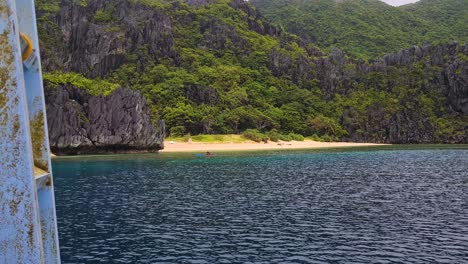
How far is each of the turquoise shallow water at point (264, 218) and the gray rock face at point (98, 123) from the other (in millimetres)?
49425

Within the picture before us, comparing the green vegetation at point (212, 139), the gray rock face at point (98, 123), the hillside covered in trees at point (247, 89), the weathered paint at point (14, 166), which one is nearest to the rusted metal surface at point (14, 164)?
the weathered paint at point (14, 166)

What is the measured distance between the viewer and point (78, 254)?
84.6 ft

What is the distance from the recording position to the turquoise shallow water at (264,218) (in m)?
25.9

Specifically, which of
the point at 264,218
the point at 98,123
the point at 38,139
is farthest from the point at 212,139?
the point at 38,139

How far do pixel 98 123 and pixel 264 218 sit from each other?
88.3 m

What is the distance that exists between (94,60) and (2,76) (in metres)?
187

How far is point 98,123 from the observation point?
114 meters

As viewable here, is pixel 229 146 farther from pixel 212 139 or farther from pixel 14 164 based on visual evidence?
pixel 14 164

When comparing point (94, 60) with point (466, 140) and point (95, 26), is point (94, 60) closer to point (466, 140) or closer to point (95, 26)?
point (95, 26)

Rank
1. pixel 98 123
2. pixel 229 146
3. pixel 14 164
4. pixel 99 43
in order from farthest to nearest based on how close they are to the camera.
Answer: pixel 99 43 < pixel 229 146 < pixel 98 123 < pixel 14 164

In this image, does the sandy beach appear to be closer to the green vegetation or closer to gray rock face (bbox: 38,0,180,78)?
the green vegetation

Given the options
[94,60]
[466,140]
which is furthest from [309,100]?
[94,60]

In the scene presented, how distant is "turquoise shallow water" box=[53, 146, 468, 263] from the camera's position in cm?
2588

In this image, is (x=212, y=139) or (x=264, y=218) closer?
(x=264, y=218)
